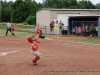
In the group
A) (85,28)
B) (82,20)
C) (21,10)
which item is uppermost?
(21,10)

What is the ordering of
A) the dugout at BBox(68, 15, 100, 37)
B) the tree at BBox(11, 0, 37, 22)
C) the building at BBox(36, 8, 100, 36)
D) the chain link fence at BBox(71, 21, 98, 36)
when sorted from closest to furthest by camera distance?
the chain link fence at BBox(71, 21, 98, 36), the dugout at BBox(68, 15, 100, 37), the building at BBox(36, 8, 100, 36), the tree at BBox(11, 0, 37, 22)

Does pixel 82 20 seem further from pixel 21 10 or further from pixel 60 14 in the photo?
pixel 21 10

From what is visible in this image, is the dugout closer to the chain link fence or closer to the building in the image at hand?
the chain link fence

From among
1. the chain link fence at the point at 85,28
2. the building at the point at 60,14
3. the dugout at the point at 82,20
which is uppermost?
the building at the point at 60,14

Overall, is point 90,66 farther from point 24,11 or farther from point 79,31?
point 24,11

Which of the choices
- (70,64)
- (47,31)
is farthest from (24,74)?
(47,31)

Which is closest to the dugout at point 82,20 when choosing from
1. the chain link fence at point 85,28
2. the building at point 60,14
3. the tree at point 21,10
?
the chain link fence at point 85,28

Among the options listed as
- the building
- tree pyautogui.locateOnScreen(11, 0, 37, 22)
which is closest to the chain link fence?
the building

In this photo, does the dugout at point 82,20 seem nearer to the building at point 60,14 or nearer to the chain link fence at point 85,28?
the chain link fence at point 85,28

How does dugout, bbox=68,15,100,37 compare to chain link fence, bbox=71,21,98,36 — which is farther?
dugout, bbox=68,15,100,37

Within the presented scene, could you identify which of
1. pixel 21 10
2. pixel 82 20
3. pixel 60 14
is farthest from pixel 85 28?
pixel 21 10

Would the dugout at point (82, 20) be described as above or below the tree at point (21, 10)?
below

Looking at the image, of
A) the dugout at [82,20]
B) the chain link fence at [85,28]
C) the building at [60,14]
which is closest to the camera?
the chain link fence at [85,28]

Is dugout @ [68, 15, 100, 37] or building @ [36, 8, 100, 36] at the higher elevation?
building @ [36, 8, 100, 36]
